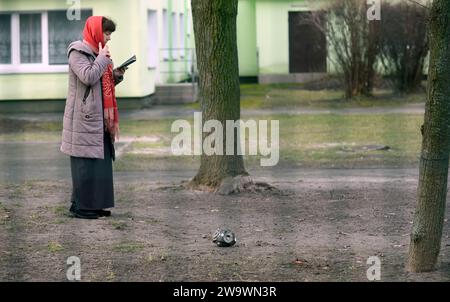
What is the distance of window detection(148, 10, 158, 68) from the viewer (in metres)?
30.0

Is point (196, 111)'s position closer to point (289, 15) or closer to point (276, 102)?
point (276, 102)

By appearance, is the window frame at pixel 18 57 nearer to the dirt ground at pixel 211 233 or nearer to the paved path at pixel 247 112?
the paved path at pixel 247 112

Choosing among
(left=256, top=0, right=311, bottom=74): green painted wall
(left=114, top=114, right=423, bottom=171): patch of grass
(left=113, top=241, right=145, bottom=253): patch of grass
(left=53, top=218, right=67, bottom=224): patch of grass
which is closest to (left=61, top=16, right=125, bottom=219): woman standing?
(left=53, top=218, right=67, bottom=224): patch of grass

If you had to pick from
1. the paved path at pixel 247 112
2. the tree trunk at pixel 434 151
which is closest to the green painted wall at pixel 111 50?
the paved path at pixel 247 112

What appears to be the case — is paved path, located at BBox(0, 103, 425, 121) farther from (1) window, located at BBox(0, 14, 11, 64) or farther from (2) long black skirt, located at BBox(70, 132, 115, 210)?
(2) long black skirt, located at BBox(70, 132, 115, 210)

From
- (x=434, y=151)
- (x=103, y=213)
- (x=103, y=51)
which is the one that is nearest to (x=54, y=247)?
(x=103, y=213)

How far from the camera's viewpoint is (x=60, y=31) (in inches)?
1060

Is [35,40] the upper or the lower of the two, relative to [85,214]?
upper

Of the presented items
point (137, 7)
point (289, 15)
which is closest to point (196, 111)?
point (137, 7)

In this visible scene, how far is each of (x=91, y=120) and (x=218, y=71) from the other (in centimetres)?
264

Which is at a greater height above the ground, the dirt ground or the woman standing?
the woman standing

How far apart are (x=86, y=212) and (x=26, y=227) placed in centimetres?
67

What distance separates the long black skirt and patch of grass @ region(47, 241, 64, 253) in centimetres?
123

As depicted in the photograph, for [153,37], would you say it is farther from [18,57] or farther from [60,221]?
[60,221]
